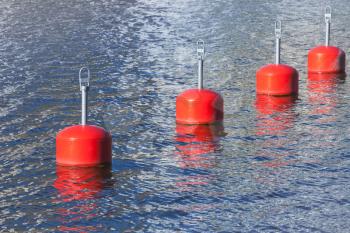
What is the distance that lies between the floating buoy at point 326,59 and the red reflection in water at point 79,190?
310 inches

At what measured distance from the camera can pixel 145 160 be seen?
14156mm

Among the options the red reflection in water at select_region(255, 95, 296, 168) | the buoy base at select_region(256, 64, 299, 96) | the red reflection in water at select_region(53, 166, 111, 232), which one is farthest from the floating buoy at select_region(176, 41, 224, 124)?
the red reflection in water at select_region(53, 166, 111, 232)

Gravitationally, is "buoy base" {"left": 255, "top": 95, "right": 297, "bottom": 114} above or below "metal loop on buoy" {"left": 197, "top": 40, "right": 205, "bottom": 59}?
below

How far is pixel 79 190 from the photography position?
41.7 feet

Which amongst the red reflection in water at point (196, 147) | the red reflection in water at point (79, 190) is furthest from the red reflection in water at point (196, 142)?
the red reflection in water at point (79, 190)

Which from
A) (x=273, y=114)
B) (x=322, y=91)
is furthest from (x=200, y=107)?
(x=322, y=91)

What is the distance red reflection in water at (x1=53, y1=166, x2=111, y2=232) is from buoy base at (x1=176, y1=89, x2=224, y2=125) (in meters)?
2.72

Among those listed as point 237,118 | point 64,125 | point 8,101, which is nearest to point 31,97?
point 8,101

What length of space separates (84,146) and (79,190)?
1.02m

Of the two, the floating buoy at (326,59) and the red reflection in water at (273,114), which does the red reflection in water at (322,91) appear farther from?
the red reflection in water at (273,114)

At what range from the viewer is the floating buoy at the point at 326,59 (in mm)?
20406

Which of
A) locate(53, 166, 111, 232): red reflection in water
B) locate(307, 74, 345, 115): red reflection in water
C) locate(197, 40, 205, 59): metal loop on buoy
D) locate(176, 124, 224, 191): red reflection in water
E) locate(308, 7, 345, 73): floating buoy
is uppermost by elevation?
locate(197, 40, 205, 59): metal loop on buoy

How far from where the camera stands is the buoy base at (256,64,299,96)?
18188mm

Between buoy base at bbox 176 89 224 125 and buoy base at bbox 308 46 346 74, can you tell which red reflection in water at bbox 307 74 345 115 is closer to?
buoy base at bbox 308 46 346 74
